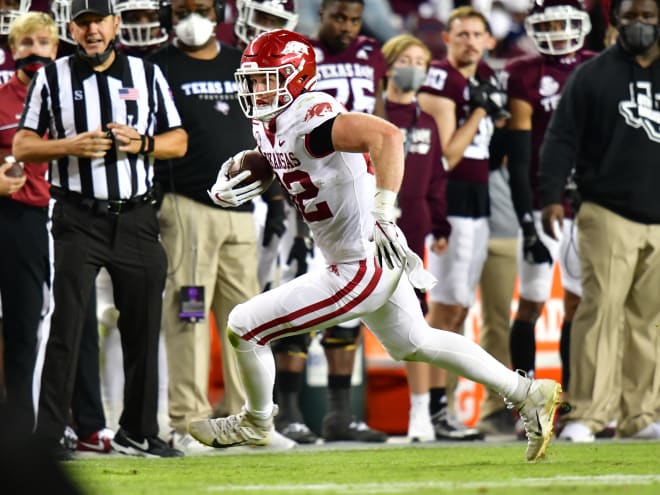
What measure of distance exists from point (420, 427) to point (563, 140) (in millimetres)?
1628

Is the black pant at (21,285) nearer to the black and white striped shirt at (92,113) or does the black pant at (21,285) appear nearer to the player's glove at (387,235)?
the black and white striped shirt at (92,113)

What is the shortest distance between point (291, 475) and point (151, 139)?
185cm

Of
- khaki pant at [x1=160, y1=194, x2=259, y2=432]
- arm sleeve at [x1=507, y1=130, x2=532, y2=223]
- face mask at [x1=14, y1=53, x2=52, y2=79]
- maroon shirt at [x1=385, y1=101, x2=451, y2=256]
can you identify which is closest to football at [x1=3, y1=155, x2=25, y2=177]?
face mask at [x1=14, y1=53, x2=52, y2=79]

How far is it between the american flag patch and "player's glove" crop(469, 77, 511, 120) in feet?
6.87

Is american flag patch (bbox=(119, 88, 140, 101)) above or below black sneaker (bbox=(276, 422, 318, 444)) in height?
above

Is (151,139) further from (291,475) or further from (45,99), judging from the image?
(291,475)

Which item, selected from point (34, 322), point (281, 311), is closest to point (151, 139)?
A: point (34, 322)

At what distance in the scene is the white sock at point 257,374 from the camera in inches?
183

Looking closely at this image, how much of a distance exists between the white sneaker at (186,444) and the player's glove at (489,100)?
237 centimetres

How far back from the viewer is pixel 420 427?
6707 millimetres

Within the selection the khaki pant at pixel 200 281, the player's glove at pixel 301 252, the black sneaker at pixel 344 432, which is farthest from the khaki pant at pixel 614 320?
the khaki pant at pixel 200 281

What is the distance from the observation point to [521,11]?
44.4 ft

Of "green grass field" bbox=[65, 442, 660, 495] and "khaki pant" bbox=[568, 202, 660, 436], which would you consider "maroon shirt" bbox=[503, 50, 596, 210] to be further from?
"green grass field" bbox=[65, 442, 660, 495]

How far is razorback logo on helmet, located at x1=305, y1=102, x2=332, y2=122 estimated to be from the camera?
4.46m
